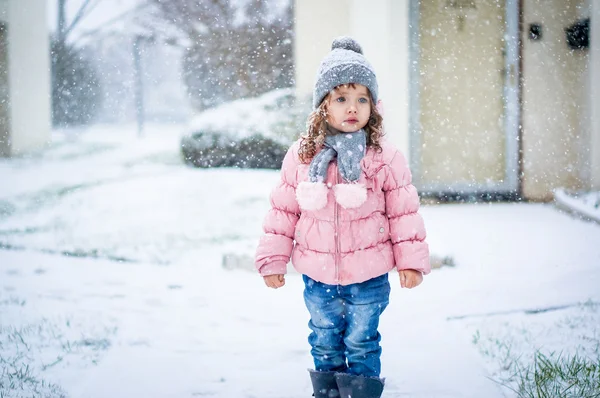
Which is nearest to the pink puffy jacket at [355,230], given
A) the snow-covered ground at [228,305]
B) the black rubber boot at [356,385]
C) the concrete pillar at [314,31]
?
the black rubber boot at [356,385]

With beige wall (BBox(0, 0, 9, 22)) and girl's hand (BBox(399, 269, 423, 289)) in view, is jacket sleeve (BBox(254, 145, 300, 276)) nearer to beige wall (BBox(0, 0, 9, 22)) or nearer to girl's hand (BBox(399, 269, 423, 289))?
girl's hand (BBox(399, 269, 423, 289))

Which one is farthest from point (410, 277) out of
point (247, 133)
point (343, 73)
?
point (247, 133)

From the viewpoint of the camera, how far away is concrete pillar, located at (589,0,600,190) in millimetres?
6402

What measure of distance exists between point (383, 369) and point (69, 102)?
1573 cm

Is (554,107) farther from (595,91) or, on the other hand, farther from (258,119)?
(258,119)

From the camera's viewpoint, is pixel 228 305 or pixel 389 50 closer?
pixel 228 305

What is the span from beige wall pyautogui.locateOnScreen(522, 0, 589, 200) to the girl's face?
487cm

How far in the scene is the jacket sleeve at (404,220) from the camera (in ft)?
7.09

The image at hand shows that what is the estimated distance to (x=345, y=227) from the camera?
2.20 m

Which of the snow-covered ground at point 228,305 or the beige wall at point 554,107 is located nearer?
the snow-covered ground at point 228,305

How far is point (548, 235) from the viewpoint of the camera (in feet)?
17.6

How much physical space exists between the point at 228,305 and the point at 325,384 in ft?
5.33

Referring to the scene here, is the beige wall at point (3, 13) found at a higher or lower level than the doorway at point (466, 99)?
higher

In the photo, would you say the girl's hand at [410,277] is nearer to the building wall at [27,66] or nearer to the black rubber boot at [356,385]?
the black rubber boot at [356,385]
